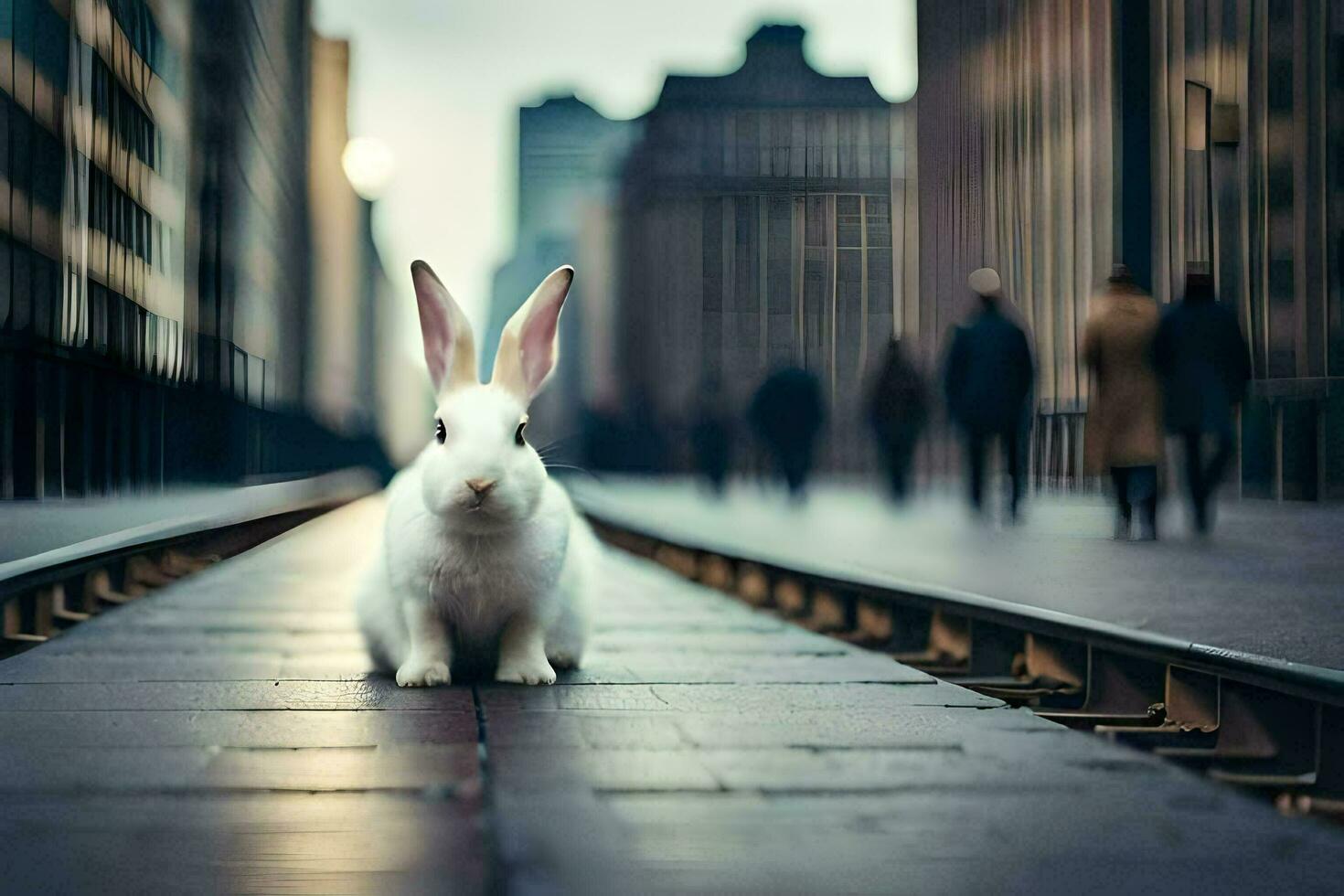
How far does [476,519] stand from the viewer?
429 cm

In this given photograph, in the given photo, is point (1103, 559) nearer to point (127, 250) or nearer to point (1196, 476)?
point (1196, 476)

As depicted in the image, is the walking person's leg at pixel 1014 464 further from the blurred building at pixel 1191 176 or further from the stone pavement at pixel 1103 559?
the blurred building at pixel 1191 176

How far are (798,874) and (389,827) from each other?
0.78 metres

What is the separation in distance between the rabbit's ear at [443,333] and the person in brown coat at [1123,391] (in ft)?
24.2

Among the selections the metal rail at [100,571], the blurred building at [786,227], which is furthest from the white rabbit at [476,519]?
the blurred building at [786,227]

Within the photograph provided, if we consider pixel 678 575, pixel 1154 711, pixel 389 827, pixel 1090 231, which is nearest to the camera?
pixel 389 827

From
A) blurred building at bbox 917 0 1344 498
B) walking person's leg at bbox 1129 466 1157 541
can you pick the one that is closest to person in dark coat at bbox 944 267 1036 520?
walking person's leg at bbox 1129 466 1157 541

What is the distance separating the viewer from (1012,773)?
3.57 meters

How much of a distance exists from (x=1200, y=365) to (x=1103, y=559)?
6.68 ft

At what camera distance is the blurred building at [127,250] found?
2097cm

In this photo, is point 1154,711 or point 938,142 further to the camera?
point 938,142

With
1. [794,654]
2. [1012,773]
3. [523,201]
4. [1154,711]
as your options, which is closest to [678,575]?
[794,654]

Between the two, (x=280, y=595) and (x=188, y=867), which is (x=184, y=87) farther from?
(x=188, y=867)

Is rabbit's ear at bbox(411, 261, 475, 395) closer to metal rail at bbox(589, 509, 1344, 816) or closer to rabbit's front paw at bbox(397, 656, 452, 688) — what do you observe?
rabbit's front paw at bbox(397, 656, 452, 688)
